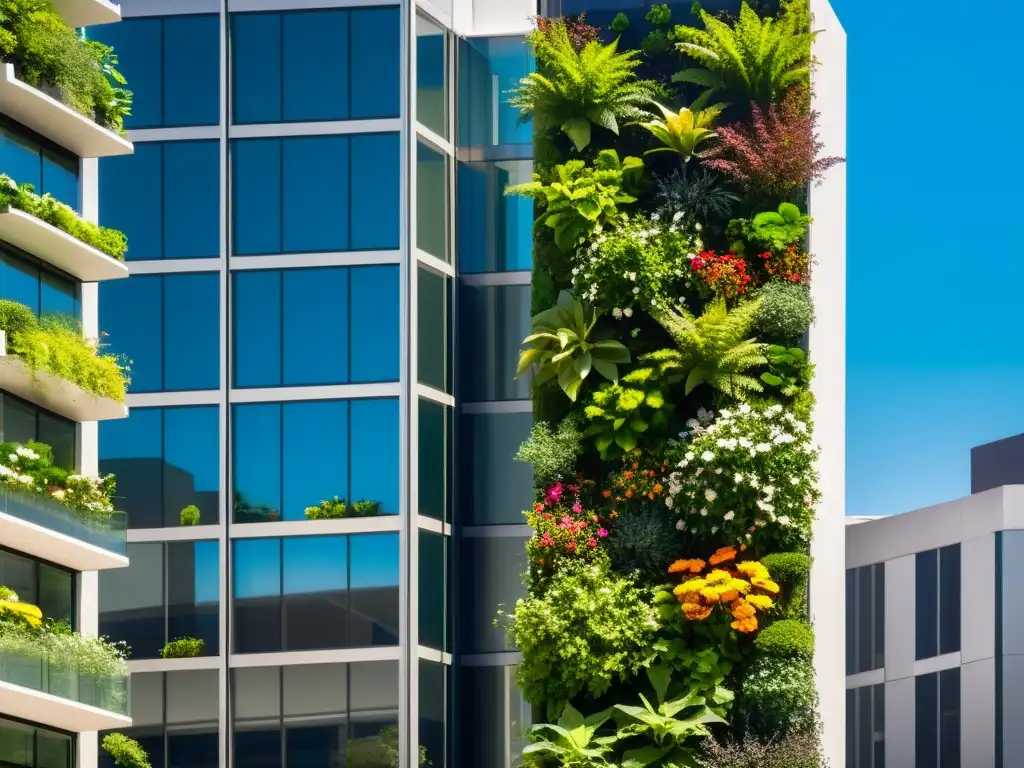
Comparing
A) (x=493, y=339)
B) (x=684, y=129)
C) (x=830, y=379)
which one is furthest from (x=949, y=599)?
(x=493, y=339)

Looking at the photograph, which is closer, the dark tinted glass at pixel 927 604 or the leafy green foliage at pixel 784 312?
the leafy green foliage at pixel 784 312

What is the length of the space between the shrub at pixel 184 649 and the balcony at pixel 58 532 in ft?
17.6

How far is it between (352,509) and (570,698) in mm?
7463

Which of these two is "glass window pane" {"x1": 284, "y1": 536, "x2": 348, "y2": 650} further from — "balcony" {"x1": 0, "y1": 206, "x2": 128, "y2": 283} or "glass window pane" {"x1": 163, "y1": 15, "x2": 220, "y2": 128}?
"glass window pane" {"x1": 163, "y1": 15, "x2": 220, "y2": 128}

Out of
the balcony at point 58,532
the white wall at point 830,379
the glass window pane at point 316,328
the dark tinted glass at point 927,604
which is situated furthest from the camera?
the glass window pane at point 316,328

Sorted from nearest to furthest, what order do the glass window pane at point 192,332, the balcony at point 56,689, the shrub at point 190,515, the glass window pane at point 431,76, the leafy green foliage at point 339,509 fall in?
the balcony at point 56,689
the leafy green foliage at point 339,509
the shrub at point 190,515
the glass window pane at point 192,332
the glass window pane at point 431,76

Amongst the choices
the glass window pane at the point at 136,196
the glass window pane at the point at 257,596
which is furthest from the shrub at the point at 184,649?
the glass window pane at the point at 136,196

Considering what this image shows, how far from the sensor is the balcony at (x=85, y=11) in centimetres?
3119

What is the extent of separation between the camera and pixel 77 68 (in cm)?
3052

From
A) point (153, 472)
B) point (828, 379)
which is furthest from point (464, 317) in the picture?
point (828, 379)

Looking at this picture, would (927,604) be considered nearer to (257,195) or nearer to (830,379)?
(830,379)

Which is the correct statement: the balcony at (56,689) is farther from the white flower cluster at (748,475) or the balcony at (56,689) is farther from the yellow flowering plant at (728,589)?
the white flower cluster at (748,475)

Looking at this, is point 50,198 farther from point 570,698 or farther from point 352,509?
point 570,698

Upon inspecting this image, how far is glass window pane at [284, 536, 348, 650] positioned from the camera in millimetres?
35562
